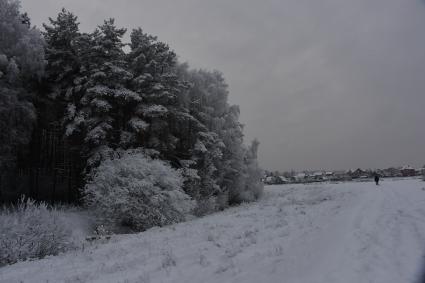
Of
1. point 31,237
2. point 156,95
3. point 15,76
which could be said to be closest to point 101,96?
point 156,95

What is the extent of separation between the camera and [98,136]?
2919 cm

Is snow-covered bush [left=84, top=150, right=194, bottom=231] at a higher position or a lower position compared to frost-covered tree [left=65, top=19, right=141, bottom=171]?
lower

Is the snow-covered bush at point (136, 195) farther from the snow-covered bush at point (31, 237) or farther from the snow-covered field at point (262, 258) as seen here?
the snow-covered field at point (262, 258)

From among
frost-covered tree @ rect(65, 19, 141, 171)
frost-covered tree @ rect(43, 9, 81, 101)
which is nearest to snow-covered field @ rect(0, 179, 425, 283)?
frost-covered tree @ rect(65, 19, 141, 171)

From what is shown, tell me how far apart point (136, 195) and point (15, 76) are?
43.2 ft

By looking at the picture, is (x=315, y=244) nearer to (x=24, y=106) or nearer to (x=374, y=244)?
(x=374, y=244)

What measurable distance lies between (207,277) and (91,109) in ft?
83.6

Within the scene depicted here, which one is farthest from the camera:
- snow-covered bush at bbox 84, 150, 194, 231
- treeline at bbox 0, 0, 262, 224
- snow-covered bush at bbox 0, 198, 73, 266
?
treeline at bbox 0, 0, 262, 224

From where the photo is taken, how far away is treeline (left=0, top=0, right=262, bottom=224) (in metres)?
28.9

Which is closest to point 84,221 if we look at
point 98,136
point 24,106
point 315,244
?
point 98,136

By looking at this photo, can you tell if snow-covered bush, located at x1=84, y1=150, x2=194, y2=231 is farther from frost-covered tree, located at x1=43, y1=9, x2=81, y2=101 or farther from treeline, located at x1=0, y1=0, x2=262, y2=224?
frost-covered tree, located at x1=43, y1=9, x2=81, y2=101

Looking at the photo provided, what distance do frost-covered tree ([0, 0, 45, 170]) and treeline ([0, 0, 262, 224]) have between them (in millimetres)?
70

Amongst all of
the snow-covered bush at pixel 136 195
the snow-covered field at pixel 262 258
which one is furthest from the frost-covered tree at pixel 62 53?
the snow-covered field at pixel 262 258

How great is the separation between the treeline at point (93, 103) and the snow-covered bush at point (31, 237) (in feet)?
35.2
